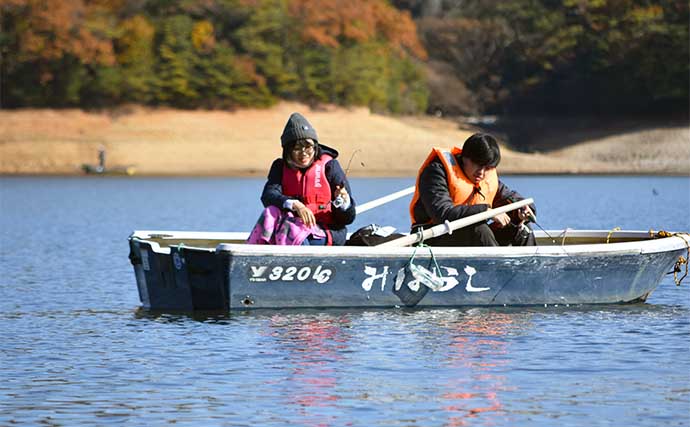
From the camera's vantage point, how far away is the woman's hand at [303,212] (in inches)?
541

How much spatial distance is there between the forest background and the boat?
5737 cm

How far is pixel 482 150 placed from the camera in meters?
14.1

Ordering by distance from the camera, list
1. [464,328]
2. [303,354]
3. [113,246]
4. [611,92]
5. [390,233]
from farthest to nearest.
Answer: [611,92] → [113,246] → [390,233] → [464,328] → [303,354]

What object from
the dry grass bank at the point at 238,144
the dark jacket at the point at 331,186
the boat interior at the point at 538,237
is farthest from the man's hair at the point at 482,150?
the dry grass bank at the point at 238,144

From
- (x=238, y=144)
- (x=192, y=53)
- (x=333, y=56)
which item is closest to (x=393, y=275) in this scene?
(x=238, y=144)

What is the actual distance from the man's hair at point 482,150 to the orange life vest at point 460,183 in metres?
0.19

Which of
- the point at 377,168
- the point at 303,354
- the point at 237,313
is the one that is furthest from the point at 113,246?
the point at 377,168

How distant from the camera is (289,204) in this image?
45.3 feet

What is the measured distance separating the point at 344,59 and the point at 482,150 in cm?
6476

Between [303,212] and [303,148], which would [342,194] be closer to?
[303,212]

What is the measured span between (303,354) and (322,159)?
2521mm

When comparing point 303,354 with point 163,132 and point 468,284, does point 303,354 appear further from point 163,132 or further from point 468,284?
point 163,132

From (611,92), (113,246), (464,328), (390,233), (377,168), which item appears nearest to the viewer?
(464,328)

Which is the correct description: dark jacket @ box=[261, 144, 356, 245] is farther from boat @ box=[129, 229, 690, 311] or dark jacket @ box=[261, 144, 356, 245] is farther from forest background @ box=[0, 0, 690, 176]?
forest background @ box=[0, 0, 690, 176]
